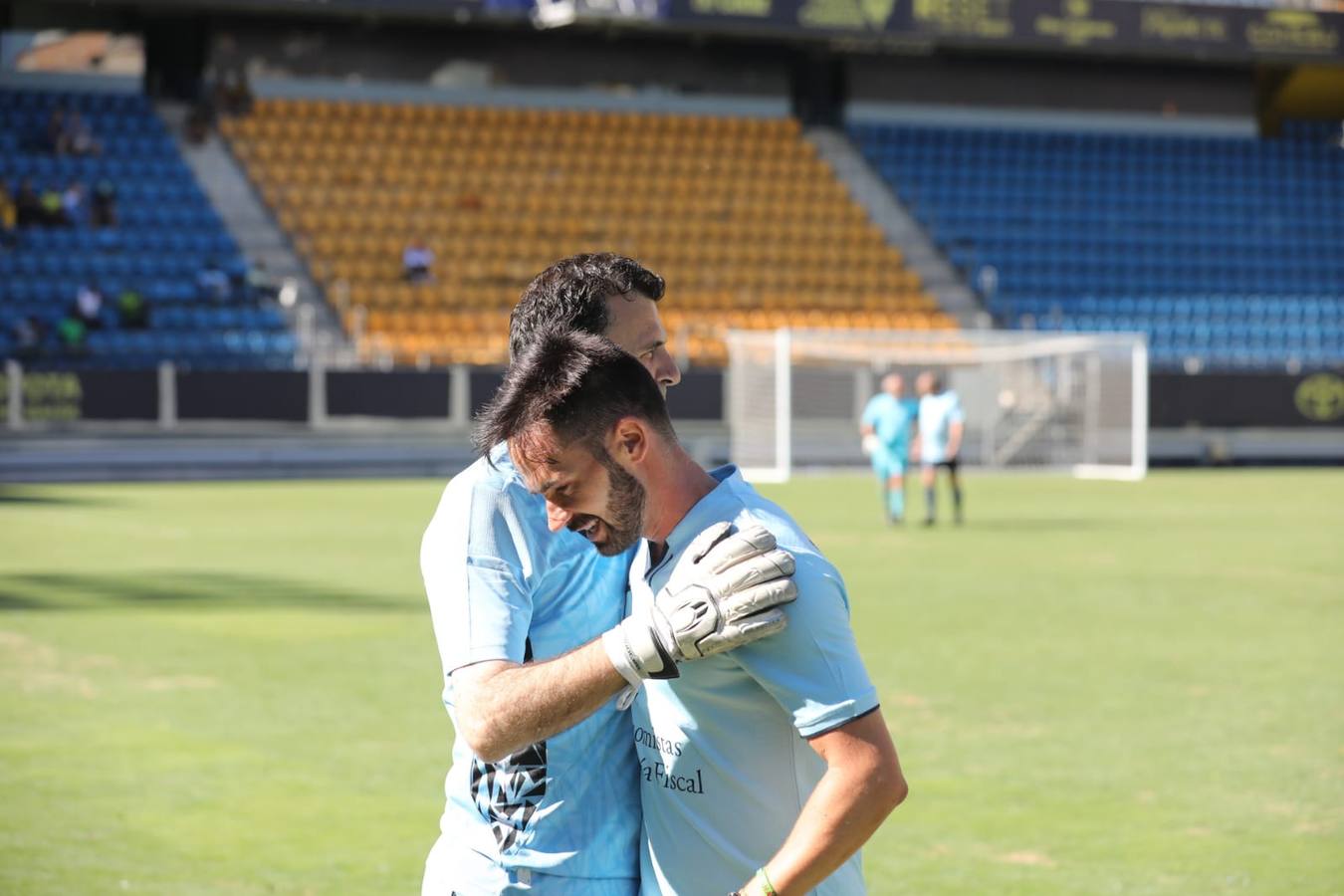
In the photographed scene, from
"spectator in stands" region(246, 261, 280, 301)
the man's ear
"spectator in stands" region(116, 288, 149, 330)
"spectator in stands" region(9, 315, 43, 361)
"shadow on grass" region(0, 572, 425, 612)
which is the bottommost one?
"shadow on grass" region(0, 572, 425, 612)

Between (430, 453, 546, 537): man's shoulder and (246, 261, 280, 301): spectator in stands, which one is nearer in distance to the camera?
(430, 453, 546, 537): man's shoulder

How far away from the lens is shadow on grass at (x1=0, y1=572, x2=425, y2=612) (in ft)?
47.4

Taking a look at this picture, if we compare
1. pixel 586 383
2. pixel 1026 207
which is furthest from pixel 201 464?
pixel 586 383

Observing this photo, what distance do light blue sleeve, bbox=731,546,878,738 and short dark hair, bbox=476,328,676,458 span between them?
385mm

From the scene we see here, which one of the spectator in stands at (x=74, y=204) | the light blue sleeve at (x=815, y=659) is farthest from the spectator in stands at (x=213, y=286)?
the light blue sleeve at (x=815, y=659)

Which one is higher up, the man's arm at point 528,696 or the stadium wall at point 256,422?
the man's arm at point 528,696

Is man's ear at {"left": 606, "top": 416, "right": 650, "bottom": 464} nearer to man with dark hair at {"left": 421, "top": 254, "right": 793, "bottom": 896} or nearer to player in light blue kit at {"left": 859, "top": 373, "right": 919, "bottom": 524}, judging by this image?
man with dark hair at {"left": 421, "top": 254, "right": 793, "bottom": 896}

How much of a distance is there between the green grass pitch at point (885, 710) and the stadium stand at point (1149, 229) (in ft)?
67.3

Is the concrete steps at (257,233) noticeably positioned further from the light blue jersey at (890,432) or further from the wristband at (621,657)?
the wristband at (621,657)

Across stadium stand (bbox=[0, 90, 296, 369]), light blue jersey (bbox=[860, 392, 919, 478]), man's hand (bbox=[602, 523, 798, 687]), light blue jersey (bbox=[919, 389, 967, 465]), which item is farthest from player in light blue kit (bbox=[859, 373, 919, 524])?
man's hand (bbox=[602, 523, 798, 687])

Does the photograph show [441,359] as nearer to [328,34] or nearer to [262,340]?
[262,340]

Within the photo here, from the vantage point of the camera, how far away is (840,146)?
44219 millimetres

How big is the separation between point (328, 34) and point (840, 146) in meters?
12.6

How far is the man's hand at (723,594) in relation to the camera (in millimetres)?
2674
